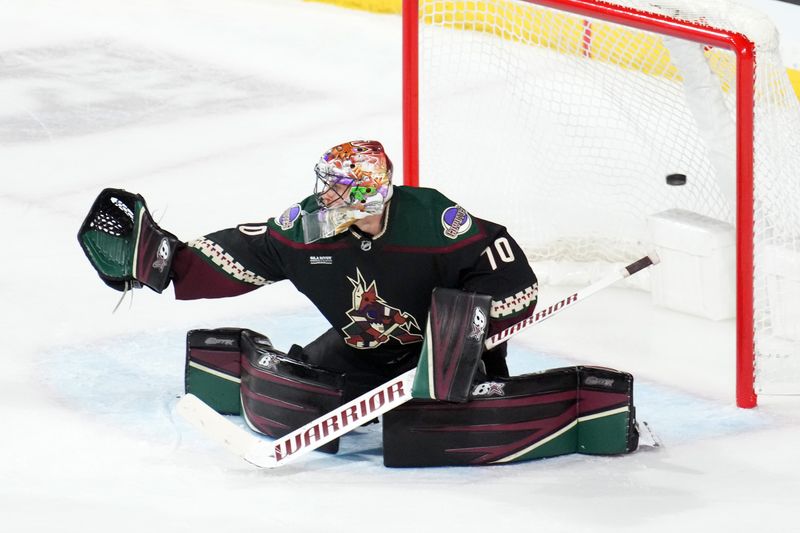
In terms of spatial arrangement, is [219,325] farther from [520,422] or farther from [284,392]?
[520,422]

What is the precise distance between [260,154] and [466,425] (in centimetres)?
263

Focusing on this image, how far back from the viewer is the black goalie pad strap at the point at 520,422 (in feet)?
12.7

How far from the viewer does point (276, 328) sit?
4.87 metres

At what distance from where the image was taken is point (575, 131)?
5.39 metres

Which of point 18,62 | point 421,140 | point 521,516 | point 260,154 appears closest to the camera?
point 521,516

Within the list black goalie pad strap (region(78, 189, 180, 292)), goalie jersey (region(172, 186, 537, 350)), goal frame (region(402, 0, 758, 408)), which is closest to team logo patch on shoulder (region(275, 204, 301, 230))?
goalie jersey (region(172, 186, 537, 350))

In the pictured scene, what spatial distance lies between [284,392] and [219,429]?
18 cm

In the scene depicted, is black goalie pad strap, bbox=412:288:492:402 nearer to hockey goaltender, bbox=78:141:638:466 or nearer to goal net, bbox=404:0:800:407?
hockey goaltender, bbox=78:141:638:466

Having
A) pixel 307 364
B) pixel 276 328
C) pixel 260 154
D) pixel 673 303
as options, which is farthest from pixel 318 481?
pixel 260 154

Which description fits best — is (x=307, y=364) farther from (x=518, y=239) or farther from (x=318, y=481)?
(x=518, y=239)

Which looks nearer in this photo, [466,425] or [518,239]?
[466,425]

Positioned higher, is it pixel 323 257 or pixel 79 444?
pixel 323 257

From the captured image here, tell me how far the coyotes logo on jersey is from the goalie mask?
0.54 feet

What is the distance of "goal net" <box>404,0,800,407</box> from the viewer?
4777mm
